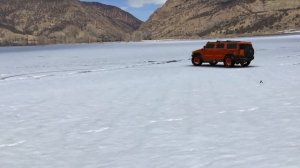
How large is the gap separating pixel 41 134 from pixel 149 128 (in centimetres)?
227

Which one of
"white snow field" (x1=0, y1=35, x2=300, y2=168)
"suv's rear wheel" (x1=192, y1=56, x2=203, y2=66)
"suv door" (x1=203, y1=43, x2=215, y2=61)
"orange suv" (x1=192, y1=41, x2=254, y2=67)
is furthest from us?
"suv's rear wheel" (x1=192, y1=56, x2=203, y2=66)

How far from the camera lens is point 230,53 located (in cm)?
2906

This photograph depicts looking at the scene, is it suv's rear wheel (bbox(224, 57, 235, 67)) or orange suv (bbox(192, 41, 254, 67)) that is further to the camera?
suv's rear wheel (bbox(224, 57, 235, 67))

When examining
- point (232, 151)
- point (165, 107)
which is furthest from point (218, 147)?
point (165, 107)

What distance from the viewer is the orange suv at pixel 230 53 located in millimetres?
28781

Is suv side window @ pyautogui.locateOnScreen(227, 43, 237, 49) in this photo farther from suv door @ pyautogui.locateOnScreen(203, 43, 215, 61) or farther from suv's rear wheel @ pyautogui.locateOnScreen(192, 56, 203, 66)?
suv's rear wheel @ pyautogui.locateOnScreen(192, 56, 203, 66)

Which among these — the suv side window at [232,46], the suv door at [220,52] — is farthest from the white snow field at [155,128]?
the suv door at [220,52]

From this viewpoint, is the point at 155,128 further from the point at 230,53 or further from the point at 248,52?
the point at 248,52

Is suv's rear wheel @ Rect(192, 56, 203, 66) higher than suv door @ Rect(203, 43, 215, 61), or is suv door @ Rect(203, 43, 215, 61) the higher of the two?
suv door @ Rect(203, 43, 215, 61)

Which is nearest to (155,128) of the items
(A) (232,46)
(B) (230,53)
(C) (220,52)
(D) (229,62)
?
(B) (230,53)

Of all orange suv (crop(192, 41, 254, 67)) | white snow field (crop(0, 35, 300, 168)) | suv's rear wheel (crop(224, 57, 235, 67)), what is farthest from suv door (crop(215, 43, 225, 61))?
white snow field (crop(0, 35, 300, 168))

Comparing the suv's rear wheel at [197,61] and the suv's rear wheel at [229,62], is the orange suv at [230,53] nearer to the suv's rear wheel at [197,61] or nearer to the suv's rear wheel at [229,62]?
the suv's rear wheel at [229,62]

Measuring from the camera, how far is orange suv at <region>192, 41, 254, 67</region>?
2878 cm

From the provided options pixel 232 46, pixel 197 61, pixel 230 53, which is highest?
pixel 232 46
